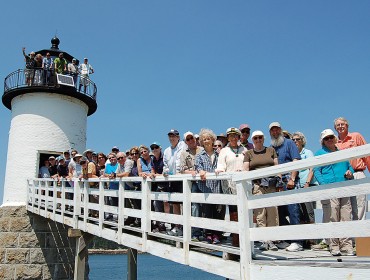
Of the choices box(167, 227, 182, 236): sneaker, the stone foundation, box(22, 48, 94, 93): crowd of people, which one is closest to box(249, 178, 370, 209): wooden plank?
box(167, 227, 182, 236): sneaker

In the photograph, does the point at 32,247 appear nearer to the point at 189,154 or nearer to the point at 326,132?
the point at 189,154

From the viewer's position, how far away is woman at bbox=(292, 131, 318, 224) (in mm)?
5064

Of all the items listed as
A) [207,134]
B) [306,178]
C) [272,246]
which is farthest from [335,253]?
[207,134]

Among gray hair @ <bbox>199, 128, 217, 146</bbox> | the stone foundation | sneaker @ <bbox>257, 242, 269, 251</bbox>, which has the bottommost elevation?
the stone foundation

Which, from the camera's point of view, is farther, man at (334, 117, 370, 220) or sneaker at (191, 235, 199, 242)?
sneaker at (191, 235, 199, 242)

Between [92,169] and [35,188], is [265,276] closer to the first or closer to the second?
[92,169]

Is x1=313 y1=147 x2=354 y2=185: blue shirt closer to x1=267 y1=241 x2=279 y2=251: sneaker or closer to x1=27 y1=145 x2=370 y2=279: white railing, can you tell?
x1=267 y1=241 x2=279 y2=251: sneaker

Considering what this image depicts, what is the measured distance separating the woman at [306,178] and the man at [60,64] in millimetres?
12440

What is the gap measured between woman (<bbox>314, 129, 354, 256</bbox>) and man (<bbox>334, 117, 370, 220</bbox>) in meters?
0.14

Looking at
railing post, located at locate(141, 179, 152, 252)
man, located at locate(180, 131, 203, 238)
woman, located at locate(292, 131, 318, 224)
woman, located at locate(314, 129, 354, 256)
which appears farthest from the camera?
railing post, located at locate(141, 179, 152, 252)

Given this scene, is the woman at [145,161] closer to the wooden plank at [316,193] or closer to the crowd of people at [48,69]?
the wooden plank at [316,193]

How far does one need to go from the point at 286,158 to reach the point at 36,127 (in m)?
12.5

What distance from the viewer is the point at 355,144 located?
462cm

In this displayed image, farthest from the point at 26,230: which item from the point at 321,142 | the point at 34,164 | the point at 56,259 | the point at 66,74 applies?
the point at 321,142
